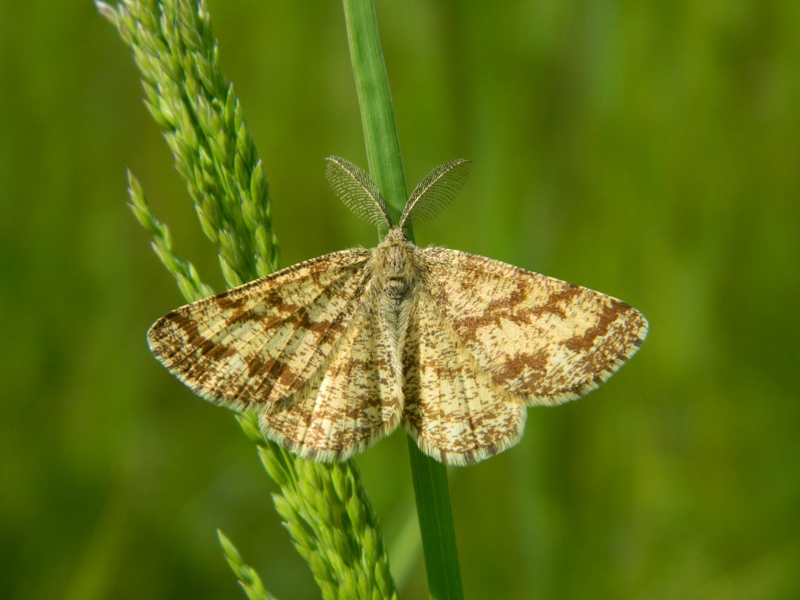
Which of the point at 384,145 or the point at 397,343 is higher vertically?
the point at 384,145

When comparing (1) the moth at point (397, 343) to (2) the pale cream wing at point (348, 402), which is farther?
(1) the moth at point (397, 343)

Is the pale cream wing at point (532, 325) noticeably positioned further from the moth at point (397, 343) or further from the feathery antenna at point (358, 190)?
the feathery antenna at point (358, 190)

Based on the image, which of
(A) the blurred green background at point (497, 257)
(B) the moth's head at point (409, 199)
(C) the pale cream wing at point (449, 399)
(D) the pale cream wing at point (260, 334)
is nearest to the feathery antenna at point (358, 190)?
(B) the moth's head at point (409, 199)

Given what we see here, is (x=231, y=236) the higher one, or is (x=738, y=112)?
(x=738, y=112)

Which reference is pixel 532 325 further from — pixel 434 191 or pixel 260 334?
pixel 260 334

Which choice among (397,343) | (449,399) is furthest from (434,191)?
(449,399)

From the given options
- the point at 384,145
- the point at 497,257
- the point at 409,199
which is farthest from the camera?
the point at 497,257

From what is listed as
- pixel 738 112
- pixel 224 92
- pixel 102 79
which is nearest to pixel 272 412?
pixel 224 92

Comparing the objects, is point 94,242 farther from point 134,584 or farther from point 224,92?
point 224,92
